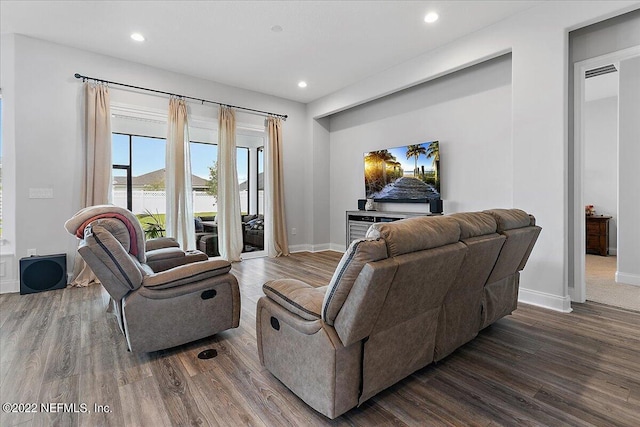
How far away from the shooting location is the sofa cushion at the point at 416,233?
1418mm

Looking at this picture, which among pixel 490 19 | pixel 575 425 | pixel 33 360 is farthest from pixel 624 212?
pixel 33 360

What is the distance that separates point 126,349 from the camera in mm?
2322

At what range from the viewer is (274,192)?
6.01 m

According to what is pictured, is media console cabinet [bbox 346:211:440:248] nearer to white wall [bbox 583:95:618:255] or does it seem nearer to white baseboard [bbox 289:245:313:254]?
→ white baseboard [bbox 289:245:313:254]

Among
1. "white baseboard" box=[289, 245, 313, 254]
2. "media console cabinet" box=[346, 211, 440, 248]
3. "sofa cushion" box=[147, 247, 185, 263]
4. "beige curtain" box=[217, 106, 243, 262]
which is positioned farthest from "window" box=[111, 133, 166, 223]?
"media console cabinet" box=[346, 211, 440, 248]

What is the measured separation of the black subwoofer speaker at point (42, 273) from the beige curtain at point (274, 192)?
122 inches

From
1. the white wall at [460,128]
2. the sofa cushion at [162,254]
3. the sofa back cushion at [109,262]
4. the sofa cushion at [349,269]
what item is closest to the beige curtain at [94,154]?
the sofa cushion at [162,254]

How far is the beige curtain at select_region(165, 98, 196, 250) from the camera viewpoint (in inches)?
187

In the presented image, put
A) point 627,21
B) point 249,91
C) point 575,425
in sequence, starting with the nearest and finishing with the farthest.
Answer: point 575,425
point 627,21
point 249,91

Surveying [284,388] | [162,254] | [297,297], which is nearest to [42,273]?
[162,254]

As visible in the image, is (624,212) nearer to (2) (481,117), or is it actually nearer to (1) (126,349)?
(2) (481,117)

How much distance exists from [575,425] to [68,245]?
5234 millimetres

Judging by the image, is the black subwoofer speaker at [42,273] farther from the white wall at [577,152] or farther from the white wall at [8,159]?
the white wall at [577,152]

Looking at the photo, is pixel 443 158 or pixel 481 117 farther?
pixel 443 158
